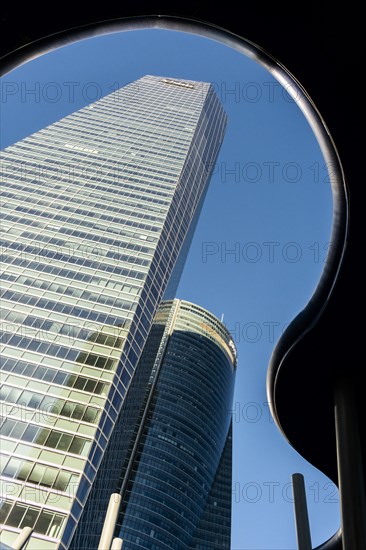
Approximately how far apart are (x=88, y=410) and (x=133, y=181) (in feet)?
153

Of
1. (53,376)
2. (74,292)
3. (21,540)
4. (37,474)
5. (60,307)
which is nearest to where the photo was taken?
(21,540)

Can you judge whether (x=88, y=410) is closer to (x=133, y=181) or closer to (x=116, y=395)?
(x=116, y=395)

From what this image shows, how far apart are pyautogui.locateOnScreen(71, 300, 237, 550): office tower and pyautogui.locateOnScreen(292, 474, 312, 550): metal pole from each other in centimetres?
7110

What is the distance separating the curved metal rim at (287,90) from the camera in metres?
5.72

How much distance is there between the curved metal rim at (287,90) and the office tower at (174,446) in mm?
73881

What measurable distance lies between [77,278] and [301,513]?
62.0 meters

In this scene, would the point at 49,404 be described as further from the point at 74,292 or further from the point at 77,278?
the point at 77,278

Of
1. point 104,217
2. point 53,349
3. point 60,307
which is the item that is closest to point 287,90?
point 53,349

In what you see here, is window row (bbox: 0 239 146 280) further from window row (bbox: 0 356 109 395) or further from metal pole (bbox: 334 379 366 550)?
metal pole (bbox: 334 379 366 550)

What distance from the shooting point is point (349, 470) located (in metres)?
6.04

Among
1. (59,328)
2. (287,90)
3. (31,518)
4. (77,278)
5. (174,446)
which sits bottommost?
(287,90)

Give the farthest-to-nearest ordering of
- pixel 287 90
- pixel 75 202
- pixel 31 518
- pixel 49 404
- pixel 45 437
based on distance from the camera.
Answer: pixel 75 202
pixel 49 404
pixel 45 437
pixel 31 518
pixel 287 90

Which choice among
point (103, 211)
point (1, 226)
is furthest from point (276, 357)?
point (103, 211)

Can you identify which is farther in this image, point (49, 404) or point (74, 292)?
point (74, 292)
